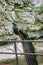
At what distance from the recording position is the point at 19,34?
4430mm

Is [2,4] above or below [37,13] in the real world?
above

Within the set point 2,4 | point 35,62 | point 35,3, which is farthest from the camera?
point 35,3

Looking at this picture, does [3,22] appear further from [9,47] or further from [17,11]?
[17,11]

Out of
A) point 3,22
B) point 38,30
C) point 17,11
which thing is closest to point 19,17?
point 17,11

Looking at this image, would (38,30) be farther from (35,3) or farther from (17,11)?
(35,3)

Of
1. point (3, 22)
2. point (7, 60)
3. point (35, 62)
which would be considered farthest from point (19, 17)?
point (7, 60)

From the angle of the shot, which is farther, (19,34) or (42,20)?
(42,20)

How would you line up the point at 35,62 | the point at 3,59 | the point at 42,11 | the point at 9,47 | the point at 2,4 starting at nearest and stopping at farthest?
the point at 3,59 < the point at 9,47 < the point at 35,62 < the point at 2,4 < the point at 42,11

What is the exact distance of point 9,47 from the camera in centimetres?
466

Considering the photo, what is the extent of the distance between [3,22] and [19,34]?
2.51 ft

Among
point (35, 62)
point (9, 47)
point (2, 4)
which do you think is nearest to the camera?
point (9, 47)

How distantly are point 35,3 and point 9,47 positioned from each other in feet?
10.0

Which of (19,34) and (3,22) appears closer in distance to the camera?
(19,34)

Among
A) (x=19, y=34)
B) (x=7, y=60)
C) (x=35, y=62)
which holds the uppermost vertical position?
(x=19, y=34)
